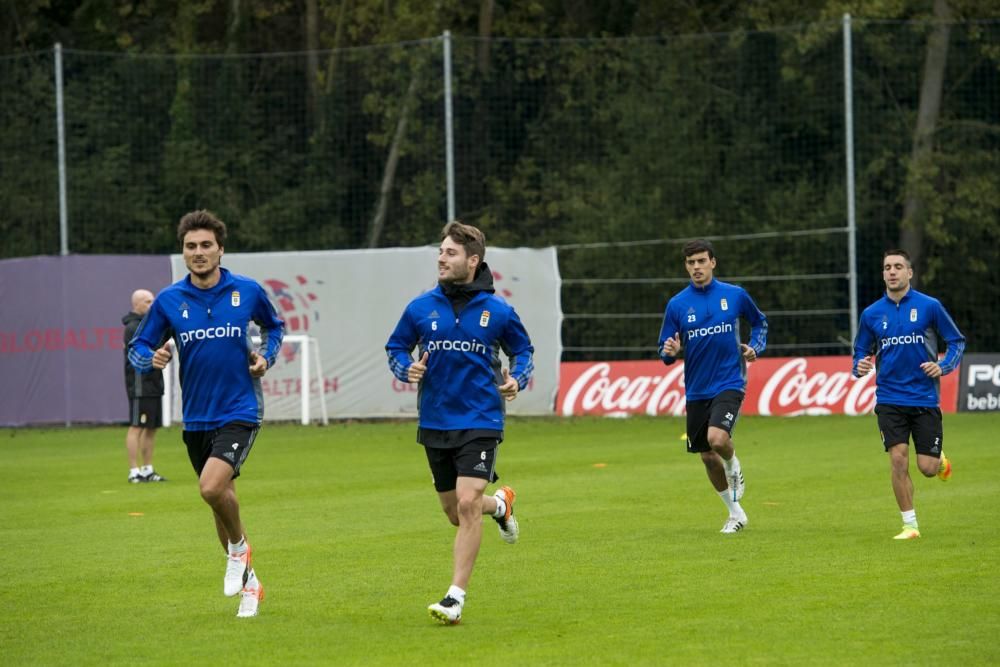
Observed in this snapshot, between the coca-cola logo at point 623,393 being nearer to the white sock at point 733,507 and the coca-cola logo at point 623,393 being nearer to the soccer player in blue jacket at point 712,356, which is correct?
the soccer player in blue jacket at point 712,356

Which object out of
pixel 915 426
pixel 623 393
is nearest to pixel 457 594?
pixel 915 426

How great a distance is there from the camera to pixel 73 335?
96.2ft

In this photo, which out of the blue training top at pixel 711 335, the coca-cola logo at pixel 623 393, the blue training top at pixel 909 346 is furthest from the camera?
the coca-cola logo at pixel 623 393

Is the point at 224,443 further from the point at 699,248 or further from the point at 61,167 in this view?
the point at 61,167

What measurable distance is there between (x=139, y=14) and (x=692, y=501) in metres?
28.2

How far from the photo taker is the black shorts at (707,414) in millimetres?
13508

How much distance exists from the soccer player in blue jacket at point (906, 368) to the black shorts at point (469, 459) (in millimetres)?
4257

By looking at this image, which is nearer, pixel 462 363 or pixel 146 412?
pixel 462 363

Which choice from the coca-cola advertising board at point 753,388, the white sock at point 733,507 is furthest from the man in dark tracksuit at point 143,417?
the coca-cola advertising board at point 753,388

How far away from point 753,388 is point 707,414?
1464cm

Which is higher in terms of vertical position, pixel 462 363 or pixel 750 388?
pixel 462 363

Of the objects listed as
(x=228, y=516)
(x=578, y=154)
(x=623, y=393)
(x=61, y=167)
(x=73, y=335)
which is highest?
(x=578, y=154)

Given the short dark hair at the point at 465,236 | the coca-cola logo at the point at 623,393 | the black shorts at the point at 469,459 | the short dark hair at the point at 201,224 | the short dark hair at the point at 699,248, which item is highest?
the short dark hair at the point at 201,224

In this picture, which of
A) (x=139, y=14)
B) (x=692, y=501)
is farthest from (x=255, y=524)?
(x=139, y=14)
